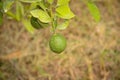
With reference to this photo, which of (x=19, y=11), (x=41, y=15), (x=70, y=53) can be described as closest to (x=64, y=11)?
(x=41, y=15)

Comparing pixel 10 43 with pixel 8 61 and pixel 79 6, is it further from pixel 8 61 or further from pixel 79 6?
pixel 79 6

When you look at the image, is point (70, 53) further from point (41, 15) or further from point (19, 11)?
point (41, 15)

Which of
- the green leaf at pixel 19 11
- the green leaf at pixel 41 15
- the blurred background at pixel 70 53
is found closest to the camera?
the green leaf at pixel 41 15

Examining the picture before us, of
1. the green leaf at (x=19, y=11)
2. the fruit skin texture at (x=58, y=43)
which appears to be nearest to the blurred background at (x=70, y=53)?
the green leaf at (x=19, y=11)

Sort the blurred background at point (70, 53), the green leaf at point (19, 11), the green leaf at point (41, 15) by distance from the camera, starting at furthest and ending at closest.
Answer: the blurred background at point (70, 53), the green leaf at point (19, 11), the green leaf at point (41, 15)

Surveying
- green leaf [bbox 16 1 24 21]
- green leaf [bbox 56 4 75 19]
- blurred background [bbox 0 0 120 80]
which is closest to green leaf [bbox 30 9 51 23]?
green leaf [bbox 56 4 75 19]

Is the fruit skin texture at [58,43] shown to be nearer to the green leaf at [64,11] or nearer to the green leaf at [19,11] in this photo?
the green leaf at [64,11]
